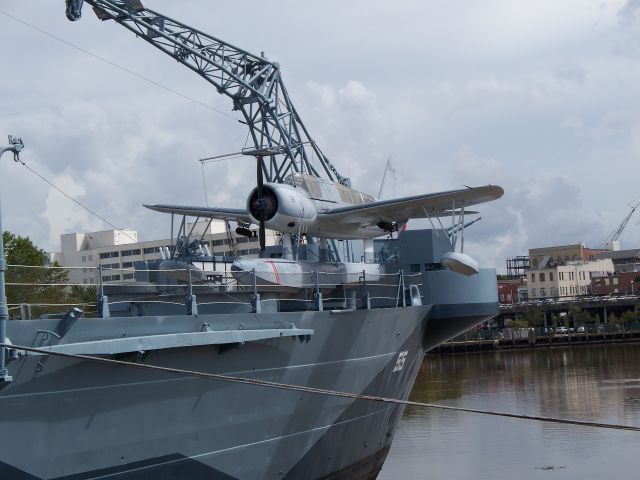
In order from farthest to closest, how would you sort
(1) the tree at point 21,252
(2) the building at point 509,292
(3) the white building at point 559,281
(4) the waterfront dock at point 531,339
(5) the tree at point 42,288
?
(2) the building at point 509,292, (3) the white building at point 559,281, (4) the waterfront dock at point 531,339, (1) the tree at point 21,252, (5) the tree at point 42,288

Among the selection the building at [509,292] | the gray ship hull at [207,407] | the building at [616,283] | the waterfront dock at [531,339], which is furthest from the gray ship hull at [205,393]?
the building at [509,292]

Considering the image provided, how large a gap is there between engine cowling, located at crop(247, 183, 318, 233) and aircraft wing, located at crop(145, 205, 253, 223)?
6.74ft

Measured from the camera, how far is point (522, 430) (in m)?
28.8

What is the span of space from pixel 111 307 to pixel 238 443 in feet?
11.5

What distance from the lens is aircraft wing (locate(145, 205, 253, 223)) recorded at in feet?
78.9

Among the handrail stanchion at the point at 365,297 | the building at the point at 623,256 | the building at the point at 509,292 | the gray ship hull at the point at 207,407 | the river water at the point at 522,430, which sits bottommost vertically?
the river water at the point at 522,430

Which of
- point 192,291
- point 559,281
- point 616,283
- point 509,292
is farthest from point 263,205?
point 509,292

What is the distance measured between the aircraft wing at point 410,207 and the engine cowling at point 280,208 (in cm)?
88

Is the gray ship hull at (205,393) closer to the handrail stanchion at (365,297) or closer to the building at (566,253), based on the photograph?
the handrail stanchion at (365,297)

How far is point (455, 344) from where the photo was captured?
79938mm

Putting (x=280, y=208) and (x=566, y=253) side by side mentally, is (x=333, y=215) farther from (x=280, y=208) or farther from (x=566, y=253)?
(x=566, y=253)

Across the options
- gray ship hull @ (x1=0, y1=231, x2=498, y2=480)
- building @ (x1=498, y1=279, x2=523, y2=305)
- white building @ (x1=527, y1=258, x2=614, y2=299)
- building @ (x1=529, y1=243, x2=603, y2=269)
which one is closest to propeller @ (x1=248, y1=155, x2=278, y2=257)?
gray ship hull @ (x1=0, y1=231, x2=498, y2=480)

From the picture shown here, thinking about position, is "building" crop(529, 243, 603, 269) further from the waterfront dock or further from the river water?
the river water

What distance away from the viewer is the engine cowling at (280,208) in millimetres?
21484
